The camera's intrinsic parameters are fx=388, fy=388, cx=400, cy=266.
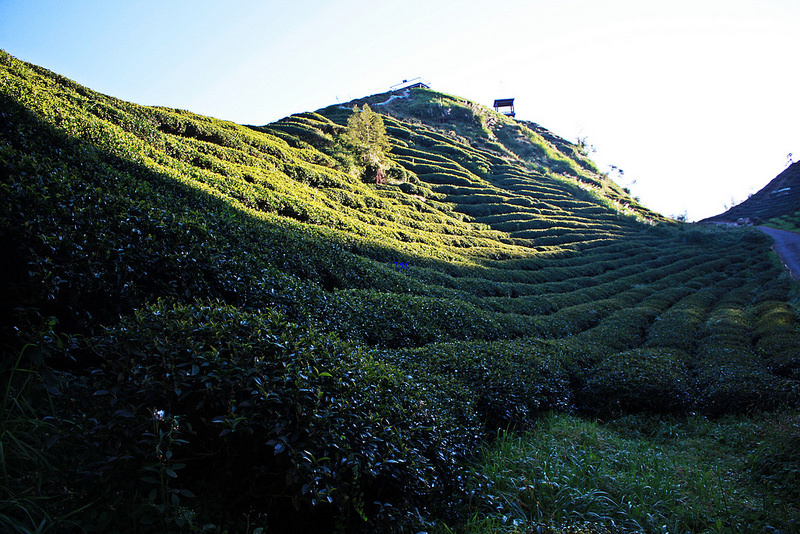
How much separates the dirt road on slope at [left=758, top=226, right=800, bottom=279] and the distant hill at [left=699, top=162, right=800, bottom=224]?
1335 cm

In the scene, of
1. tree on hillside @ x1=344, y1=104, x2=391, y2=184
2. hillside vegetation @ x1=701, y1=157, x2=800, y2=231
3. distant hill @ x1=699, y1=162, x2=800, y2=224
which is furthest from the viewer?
distant hill @ x1=699, y1=162, x2=800, y2=224

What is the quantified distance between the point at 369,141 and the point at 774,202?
68033 mm

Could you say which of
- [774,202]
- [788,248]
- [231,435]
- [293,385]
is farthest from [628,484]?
[774,202]

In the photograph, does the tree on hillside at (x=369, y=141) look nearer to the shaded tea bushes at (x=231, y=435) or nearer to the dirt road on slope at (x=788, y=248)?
the dirt road on slope at (x=788, y=248)

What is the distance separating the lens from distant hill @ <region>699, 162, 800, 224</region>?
56.1 metres

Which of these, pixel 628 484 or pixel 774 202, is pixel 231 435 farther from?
pixel 774 202

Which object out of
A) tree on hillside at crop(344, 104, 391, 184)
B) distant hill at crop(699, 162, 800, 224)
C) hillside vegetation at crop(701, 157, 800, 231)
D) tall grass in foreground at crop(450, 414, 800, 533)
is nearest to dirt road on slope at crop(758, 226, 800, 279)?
hillside vegetation at crop(701, 157, 800, 231)

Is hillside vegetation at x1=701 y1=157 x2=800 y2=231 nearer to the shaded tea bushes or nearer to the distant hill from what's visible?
the distant hill

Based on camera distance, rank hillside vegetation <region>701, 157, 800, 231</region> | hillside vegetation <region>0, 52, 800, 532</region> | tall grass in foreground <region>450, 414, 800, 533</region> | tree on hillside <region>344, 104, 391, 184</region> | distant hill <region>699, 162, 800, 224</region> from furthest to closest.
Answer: distant hill <region>699, 162, 800, 224</region> → hillside vegetation <region>701, 157, 800, 231</region> → tree on hillside <region>344, 104, 391, 184</region> → tall grass in foreground <region>450, 414, 800, 533</region> → hillside vegetation <region>0, 52, 800, 532</region>

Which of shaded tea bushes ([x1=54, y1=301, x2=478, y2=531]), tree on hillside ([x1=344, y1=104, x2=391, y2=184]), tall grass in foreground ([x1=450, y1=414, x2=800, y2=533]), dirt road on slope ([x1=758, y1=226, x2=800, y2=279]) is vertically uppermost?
tree on hillside ([x1=344, y1=104, x2=391, y2=184])

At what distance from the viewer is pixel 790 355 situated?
9.57 metres

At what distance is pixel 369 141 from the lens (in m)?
36.2

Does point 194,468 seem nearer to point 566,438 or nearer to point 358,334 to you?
point 358,334

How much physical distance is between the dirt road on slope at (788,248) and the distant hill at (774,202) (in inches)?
526
